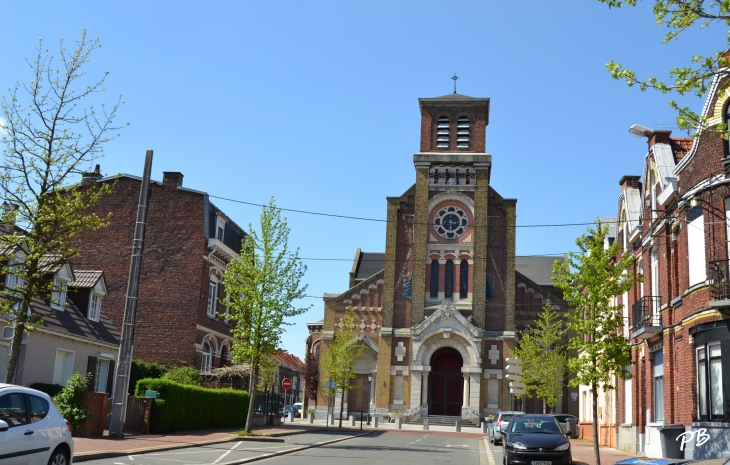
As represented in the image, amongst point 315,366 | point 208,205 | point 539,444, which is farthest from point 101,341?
point 315,366

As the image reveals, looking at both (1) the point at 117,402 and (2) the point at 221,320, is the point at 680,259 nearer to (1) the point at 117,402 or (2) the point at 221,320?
(1) the point at 117,402

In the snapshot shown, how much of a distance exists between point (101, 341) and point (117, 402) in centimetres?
902

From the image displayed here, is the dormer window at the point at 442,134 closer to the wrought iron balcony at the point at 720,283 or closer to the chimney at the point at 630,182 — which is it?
the chimney at the point at 630,182

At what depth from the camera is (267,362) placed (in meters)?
29.8

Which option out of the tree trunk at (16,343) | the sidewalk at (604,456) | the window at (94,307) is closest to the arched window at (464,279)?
the sidewalk at (604,456)

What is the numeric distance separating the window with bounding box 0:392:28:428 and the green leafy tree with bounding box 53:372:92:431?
11.2 meters

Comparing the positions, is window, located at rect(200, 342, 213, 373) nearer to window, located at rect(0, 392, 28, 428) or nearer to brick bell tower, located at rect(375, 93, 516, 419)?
brick bell tower, located at rect(375, 93, 516, 419)

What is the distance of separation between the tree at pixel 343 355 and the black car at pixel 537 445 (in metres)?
25.5

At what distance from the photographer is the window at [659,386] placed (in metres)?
23.6

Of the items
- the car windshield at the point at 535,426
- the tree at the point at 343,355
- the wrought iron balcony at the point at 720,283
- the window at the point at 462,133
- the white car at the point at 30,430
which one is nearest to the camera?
the white car at the point at 30,430

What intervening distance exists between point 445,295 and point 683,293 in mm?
29172

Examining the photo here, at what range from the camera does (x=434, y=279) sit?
50250 mm

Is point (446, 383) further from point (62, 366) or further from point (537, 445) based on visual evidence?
point (537, 445)

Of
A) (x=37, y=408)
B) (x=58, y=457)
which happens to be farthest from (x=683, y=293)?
(x=37, y=408)
